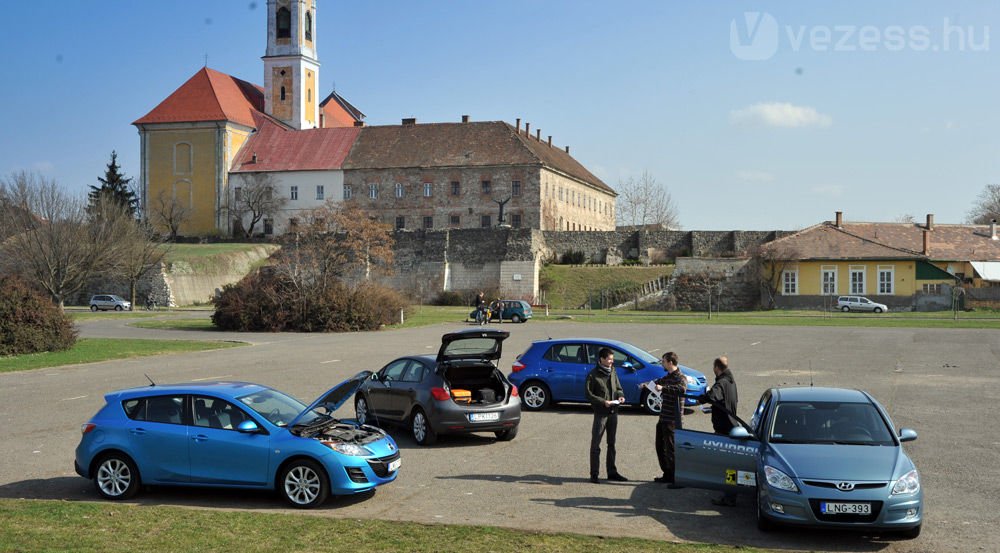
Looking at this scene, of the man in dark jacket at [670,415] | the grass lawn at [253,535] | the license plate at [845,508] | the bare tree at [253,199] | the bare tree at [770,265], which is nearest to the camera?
the grass lawn at [253,535]

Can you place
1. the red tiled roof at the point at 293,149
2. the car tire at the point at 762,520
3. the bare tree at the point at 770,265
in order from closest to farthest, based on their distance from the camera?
the car tire at the point at 762,520 < the bare tree at the point at 770,265 < the red tiled roof at the point at 293,149

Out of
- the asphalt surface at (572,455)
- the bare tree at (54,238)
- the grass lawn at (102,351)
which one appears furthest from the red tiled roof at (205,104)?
the asphalt surface at (572,455)

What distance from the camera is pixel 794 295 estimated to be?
68562 millimetres

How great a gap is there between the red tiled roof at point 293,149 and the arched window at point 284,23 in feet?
31.7

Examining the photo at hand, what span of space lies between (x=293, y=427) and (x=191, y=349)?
999 inches

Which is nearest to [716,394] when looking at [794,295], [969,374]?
[969,374]

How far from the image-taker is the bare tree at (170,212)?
9112 cm

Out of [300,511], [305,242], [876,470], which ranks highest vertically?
[305,242]

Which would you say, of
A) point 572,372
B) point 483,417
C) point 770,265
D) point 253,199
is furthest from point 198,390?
point 253,199

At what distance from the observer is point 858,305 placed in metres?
63.9

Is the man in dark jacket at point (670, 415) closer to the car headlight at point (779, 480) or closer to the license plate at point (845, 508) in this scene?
the car headlight at point (779, 480)

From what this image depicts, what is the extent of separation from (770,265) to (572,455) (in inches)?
2321

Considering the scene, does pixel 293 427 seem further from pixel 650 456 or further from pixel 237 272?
pixel 237 272

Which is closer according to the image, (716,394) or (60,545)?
(60,545)
